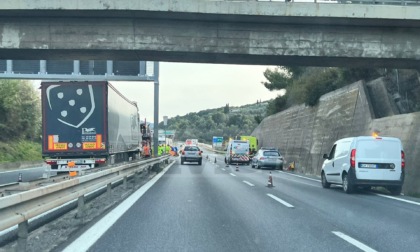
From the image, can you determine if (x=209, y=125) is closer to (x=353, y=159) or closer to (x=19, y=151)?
(x=19, y=151)

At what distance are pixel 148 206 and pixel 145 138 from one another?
26074mm

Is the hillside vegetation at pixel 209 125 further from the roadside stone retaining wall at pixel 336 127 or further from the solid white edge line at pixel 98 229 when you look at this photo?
the solid white edge line at pixel 98 229

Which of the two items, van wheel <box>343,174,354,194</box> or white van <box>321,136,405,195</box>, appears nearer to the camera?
white van <box>321,136,405,195</box>

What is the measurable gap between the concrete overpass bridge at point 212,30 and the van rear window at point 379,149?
3415 mm

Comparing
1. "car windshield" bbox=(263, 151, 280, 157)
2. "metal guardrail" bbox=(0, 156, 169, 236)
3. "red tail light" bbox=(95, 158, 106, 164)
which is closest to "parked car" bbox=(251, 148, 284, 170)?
"car windshield" bbox=(263, 151, 280, 157)

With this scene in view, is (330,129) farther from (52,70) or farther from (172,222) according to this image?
(172,222)

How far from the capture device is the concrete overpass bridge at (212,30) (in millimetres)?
15359

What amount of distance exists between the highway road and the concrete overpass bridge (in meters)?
5.54

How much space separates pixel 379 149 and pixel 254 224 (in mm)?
7871

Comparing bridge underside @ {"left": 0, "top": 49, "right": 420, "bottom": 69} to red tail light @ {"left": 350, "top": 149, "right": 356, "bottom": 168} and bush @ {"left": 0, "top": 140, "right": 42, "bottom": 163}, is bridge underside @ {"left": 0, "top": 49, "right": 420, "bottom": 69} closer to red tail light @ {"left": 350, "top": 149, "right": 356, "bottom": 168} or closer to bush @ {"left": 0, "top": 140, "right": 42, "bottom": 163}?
red tail light @ {"left": 350, "top": 149, "right": 356, "bottom": 168}

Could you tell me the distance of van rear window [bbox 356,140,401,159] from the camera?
49.1ft

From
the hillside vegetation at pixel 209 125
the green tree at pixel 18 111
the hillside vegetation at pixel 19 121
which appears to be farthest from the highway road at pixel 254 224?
the hillside vegetation at pixel 209 125

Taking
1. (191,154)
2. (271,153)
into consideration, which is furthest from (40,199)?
(191,154)

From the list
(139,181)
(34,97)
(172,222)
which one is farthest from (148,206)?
(34,97)
